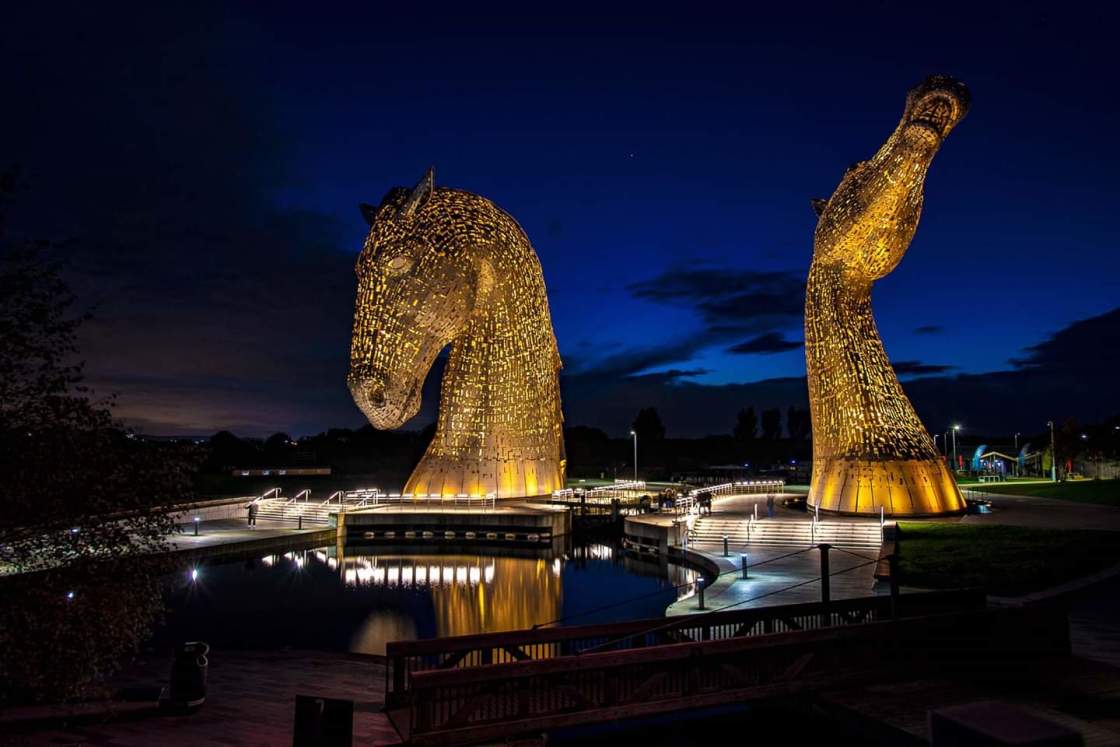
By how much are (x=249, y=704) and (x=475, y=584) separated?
426 inches

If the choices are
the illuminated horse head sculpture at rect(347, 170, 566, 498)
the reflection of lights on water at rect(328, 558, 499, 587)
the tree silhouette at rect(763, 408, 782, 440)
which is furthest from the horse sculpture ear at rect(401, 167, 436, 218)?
the tree silhouette at rect(763, 408, 782, 440)

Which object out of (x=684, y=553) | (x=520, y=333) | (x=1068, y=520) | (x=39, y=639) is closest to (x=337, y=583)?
(x=684, y=553)

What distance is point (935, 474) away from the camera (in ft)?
74.5

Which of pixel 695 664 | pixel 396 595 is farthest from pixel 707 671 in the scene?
pixel 396 595

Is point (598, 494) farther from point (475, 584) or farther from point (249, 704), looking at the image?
point (249, 704)

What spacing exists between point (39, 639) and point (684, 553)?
56.8ft

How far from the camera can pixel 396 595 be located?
1719 centimetres

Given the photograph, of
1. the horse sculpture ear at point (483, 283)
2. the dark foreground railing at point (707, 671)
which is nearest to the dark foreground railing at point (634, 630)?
the dark foreground railing at point (707, 671)

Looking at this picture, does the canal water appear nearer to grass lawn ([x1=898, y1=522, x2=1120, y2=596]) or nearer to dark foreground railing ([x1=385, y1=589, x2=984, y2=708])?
dark foreground railing ([x1=385, y1=589, x2=984, y2=708])

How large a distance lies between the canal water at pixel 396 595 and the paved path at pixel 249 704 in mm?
3078

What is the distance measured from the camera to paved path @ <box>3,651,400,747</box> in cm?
675

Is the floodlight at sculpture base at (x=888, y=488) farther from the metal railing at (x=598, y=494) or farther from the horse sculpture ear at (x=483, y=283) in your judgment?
the horse sculpture ear at (x=483, y=283)

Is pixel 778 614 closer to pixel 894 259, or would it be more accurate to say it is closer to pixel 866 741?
pixel 866 741

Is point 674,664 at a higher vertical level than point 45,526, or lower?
lower
